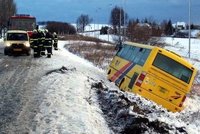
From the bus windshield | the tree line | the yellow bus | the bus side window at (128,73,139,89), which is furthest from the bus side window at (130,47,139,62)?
the tree line

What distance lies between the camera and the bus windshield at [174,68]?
2038cm

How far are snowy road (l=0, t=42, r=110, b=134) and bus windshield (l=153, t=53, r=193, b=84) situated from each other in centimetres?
307

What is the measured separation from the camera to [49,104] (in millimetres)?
15203

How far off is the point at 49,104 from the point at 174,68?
717cm

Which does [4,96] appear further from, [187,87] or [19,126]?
[187,87]

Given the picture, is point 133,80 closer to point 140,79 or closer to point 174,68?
point 140,79

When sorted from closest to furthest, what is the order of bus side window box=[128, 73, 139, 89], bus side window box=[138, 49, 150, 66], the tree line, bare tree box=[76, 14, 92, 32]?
bus side window box=[128, 73, 139, 89], bus side window box=[138, 49, 150, 66], the tree line, bare tree box=[76, 14, 92, 32]

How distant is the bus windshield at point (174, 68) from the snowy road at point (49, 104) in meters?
3.07

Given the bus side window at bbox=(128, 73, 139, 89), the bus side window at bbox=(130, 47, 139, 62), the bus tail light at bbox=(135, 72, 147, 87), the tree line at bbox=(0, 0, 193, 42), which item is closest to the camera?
the bus tail light at bbox=(135, 72, 147, 87)

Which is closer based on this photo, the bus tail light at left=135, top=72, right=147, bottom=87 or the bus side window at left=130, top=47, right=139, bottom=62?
the bus tail light at left=135, top=72, right=147, bottom=87

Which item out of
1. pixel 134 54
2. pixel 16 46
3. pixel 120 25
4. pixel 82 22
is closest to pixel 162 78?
pixel 134 54

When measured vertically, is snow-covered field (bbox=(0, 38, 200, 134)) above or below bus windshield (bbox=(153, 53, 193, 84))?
below

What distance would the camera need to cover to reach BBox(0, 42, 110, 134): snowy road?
12680 mm

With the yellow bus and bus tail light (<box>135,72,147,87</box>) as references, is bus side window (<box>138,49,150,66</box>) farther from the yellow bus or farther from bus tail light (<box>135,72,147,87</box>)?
bus tail light (<box>135,72,147,87</box>)
